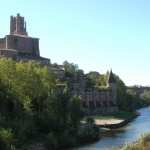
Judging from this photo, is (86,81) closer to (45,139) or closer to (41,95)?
(41,95)

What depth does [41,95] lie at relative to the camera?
56.6 meters

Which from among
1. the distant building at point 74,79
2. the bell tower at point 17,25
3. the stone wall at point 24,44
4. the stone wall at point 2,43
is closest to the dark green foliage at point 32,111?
the distant building at point 74,79

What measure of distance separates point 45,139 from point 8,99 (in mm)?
6167

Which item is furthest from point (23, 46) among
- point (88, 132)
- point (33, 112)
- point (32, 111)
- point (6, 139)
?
point (6, 139)

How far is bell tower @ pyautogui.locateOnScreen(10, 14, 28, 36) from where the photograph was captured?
118 metres

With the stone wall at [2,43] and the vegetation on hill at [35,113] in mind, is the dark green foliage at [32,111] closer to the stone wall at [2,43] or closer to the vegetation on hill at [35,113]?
A: the vegetation on hill at [35,113]

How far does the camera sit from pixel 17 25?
387ft

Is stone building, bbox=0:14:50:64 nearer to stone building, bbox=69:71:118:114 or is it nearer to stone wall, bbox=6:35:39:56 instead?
stone wall, bbox=6:35:39:56

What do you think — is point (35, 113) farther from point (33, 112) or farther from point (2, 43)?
point (2, 43)

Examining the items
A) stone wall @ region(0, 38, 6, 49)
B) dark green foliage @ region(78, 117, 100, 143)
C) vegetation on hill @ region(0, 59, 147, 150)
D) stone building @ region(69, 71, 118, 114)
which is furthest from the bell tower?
dark green foliage @ region(78, 117, 100, 143)

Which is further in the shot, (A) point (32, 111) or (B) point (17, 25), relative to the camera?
(B) point (17, 25)

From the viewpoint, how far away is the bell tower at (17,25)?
117994mm

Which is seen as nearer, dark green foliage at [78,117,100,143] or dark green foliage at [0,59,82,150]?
dark green foliage at [0,59,82,150]

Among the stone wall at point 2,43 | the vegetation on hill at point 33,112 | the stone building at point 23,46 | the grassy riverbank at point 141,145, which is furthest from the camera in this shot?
the stone wall at point 2,43
